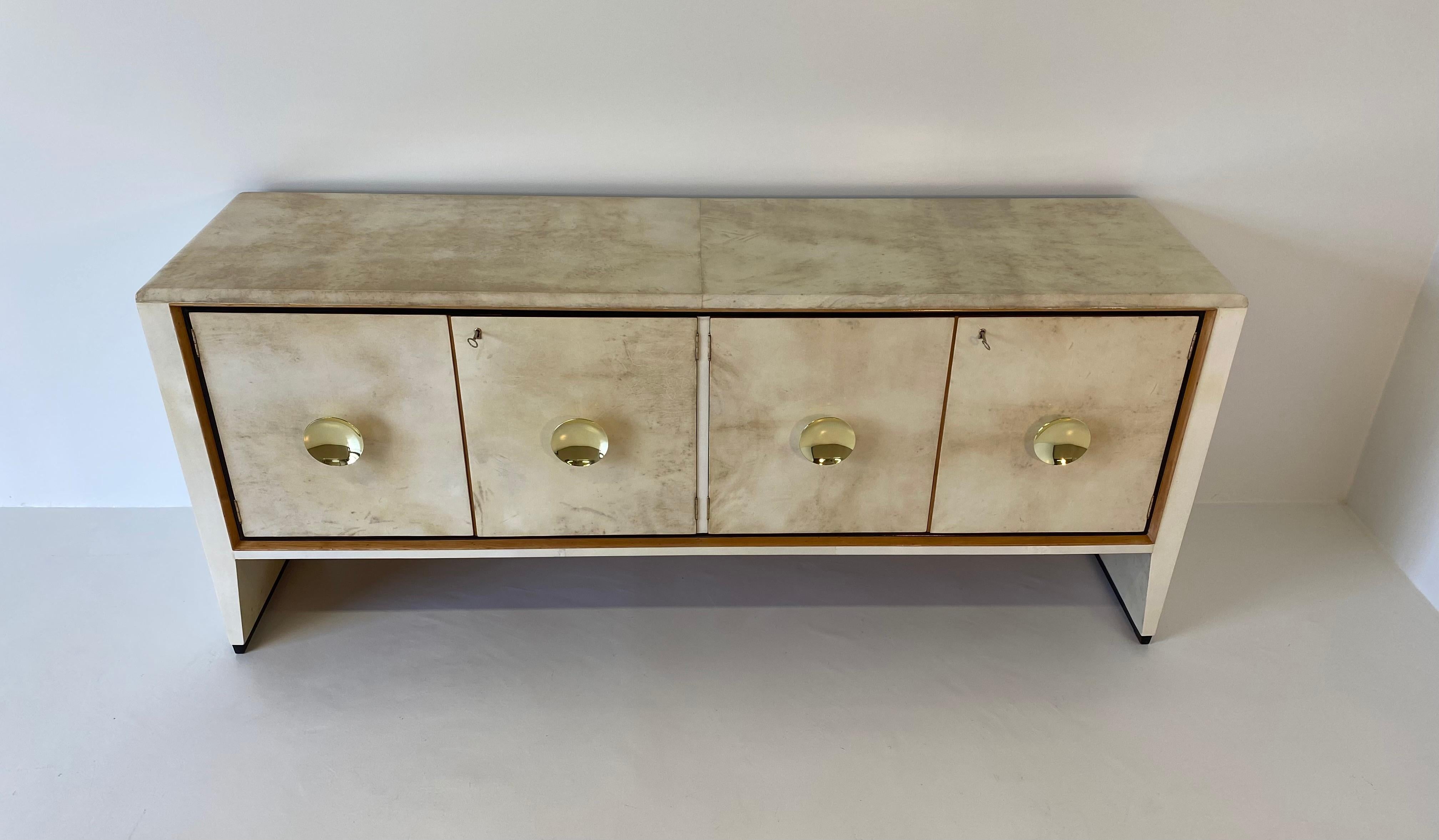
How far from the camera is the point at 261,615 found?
1.91 meters

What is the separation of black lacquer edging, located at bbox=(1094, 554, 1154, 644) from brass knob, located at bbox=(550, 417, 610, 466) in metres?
1.07

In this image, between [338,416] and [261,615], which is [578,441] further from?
[261,615]

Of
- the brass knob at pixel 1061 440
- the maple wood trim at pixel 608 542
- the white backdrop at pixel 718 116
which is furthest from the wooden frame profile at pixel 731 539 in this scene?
the white backdrop at pixel 718 116

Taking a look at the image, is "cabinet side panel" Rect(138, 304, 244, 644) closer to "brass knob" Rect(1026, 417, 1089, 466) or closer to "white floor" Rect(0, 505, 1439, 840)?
"white floor" Rect(0, 505, 1439, 840)

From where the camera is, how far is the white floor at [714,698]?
1549mm

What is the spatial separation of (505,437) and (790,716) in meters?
0.68

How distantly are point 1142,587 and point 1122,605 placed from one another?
0.12 m

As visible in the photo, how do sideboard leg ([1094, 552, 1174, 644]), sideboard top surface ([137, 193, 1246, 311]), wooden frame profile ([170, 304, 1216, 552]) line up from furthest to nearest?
sideboard leg ([1094, 552, 1174, 644]), wooden frame profile ([170, 304, 1216, 552]), sideboard top surface ([137, 193, 1246, 311])

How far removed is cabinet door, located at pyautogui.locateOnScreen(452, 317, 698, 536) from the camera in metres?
1.55

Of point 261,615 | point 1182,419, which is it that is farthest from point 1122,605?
point 261,615

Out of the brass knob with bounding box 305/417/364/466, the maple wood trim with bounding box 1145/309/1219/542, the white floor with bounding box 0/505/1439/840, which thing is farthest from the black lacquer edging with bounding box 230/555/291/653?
the brass knob with bounding box 305/417/364/466

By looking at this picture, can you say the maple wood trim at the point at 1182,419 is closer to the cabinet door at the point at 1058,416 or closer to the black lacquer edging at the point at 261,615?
the cabinet door at the point at 1058,416

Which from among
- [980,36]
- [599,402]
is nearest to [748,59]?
[980,36]

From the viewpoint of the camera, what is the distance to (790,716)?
5.61ft
